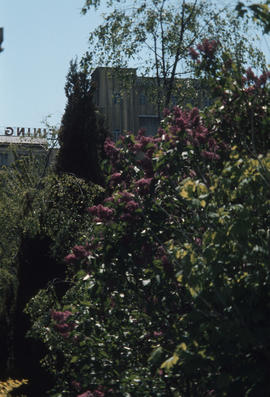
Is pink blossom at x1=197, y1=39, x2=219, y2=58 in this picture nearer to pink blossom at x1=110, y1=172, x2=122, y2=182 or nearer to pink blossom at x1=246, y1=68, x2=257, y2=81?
pink blossom at x1=246, y1=68, x2=257, y2=81

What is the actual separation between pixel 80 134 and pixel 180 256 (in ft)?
39.4

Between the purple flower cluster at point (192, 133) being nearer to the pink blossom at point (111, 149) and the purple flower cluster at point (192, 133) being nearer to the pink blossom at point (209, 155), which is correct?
the pink blossom at point (209, 155)

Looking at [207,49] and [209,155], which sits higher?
[207,49]

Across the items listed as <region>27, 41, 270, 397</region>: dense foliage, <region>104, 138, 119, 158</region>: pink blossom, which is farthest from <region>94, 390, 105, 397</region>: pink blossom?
<region>104, 138, 119, 158</region>: pink blossom

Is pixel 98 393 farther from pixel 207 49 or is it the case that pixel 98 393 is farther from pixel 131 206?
pixel 207 49

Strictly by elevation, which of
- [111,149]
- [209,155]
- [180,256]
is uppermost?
[111,149]

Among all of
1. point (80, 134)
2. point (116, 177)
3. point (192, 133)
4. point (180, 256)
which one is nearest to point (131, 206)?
point (116, 177)

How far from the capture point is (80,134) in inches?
678

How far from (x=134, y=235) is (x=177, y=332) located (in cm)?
131

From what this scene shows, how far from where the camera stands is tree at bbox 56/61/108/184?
16.7 meters

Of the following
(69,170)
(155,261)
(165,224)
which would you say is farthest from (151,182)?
(69,170)

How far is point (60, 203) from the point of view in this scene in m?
14.4

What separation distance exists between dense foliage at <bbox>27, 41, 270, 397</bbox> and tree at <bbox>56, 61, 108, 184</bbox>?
887 cm

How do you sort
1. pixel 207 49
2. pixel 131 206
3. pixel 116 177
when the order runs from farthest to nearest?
pixel 116 177
pixel 207 49
pixel 131 206
